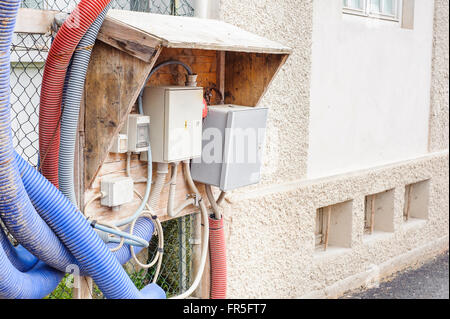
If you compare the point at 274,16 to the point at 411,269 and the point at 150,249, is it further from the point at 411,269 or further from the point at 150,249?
the point at 411,269

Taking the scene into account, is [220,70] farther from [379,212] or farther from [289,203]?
[379,212]

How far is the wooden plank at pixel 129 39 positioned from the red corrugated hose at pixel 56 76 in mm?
149

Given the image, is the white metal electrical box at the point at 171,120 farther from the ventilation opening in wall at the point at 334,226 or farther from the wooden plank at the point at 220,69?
the ventilation opening in wall at the point at 334,226

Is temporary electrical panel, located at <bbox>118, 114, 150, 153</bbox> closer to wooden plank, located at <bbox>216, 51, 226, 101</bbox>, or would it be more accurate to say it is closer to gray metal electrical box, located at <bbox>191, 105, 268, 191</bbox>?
gray metal electrical box, located at <bbox>191, 105, 268, 191</bbox>

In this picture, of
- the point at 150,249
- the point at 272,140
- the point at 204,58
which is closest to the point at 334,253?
the point at 272,140

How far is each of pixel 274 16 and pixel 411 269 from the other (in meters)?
3.76

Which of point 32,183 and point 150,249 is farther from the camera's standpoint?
point 150,249

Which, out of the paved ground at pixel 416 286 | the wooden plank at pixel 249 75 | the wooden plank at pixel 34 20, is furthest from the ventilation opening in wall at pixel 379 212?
the wooden plank at pixel 34 20

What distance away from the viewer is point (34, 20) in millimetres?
3406

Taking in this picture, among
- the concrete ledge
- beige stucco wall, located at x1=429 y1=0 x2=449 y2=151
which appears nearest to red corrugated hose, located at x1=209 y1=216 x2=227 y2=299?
the concrete ledge

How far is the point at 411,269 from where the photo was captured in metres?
7.50

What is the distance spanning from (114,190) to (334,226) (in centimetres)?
325

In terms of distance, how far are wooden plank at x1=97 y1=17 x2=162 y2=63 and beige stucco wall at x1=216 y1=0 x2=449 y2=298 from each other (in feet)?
4.28

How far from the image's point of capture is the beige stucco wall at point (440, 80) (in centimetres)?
769
